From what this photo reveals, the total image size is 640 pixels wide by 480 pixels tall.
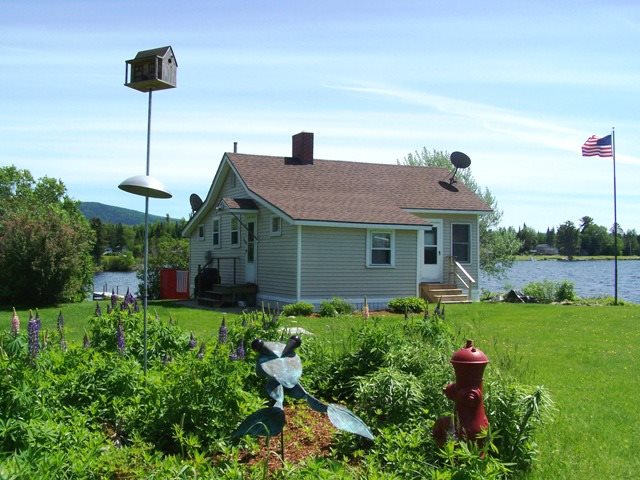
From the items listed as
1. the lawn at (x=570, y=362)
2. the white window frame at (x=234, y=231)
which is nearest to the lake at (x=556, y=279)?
the white window frame at (x=234, y=231)

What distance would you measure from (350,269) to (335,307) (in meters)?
2.19

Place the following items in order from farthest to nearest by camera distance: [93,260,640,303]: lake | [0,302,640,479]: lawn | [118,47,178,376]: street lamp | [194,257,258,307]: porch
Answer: [93,260,640,303]: lake
[194,257,258,307]: porch
[118,47,178,376]: street lamp
[0,302,640,479]: lawn

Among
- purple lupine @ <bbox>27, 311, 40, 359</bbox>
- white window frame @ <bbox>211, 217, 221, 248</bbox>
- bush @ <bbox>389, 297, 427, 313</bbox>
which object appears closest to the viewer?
purple lupine @ <bbox>27, 311, 40, 359</bbox>

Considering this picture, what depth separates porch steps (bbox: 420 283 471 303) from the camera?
2189 cm

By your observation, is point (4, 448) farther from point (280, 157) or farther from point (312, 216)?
point (280, 157)

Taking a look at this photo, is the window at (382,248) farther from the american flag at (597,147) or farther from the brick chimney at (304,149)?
the american flag at (597,147)

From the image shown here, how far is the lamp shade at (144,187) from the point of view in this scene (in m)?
6.11

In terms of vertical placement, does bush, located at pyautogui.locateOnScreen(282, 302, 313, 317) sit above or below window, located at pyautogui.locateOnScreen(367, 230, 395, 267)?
below

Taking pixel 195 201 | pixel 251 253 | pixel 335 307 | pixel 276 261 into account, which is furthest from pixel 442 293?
pixel 195 201

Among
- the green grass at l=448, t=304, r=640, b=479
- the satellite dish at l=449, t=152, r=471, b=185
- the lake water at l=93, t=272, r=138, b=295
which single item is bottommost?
the lake water at l=93, t=272, r=138, b=295

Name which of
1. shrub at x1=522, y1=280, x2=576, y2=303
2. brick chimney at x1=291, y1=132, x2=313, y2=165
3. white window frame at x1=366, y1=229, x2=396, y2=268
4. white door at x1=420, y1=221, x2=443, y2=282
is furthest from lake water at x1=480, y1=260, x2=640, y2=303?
brick chimney at x1=291, y1=132, x2=313, y2=165

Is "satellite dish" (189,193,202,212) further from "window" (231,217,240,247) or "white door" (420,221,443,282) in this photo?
"white door" (420,221,443,282)

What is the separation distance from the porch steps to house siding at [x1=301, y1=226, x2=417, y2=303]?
1256 millimetres

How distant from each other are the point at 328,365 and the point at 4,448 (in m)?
3.33
